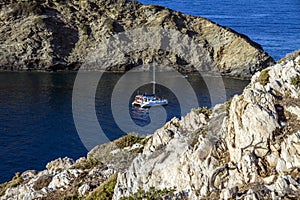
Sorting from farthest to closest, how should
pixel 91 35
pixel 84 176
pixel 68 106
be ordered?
pixel 91 35
pixel 68 106
pixel 84 176

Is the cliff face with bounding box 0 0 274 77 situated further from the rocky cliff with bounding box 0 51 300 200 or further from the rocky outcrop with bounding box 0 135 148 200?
the rocky cliff with bounding box 0 51 300 200

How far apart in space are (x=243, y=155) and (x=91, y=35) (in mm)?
88638

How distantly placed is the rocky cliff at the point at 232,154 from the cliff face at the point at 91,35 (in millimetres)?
73213

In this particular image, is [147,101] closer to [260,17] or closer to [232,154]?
[232,154]

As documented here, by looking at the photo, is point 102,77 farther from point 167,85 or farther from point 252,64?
point 252,64

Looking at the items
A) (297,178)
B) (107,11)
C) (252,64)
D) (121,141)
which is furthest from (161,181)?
(107,11)

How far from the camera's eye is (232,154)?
1596 cm

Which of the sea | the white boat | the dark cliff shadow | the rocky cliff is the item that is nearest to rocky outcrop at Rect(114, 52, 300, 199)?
the rocky cliff

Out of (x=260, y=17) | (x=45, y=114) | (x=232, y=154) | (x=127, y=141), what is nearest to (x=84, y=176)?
(x=127, y=141)

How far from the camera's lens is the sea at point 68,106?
159 ft

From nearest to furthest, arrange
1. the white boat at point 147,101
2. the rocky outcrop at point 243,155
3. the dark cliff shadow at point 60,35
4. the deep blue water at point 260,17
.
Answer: the rocky outcrop at point 243,155, the white boat at point 147,101, the dark cliff shadow at point 60,35, the deep blue water at point 260,17

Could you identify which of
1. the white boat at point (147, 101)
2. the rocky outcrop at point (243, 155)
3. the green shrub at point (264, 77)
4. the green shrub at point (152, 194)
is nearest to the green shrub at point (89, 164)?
the rocky outcrop at point (243, 155)

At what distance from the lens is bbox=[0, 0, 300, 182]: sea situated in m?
48.5

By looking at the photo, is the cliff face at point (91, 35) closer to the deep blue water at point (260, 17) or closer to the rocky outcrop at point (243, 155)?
the deep blue water at point (260, 17)
